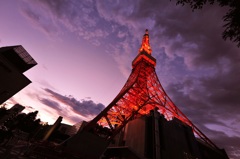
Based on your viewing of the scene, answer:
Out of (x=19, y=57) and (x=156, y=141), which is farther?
(x=19, y=57)

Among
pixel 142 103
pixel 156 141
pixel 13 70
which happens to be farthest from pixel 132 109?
pixel 13 70

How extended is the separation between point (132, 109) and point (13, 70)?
15.5 meters

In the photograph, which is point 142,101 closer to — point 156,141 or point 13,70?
point 156,141

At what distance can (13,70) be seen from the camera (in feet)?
46.7

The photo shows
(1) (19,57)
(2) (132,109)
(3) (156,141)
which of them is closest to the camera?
(3) (156,141)

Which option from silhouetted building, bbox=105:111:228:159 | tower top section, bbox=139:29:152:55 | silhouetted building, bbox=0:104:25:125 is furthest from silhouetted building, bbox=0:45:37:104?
tower top section, bbox=139:29:152:55

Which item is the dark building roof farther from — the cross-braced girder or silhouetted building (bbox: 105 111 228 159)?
silhouetted building (bbox: 105 111 228 159)

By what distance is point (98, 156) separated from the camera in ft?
36.4

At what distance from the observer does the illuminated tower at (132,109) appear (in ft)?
37.7

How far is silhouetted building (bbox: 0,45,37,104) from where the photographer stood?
13.4m

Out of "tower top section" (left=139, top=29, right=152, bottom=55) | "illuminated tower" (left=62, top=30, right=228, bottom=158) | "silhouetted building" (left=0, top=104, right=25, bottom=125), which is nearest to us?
"illuminated tower" (left=62, top=30, right=228, bottom=158)

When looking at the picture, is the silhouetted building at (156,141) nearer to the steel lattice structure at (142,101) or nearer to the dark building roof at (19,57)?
the steel lattice structure at (142,101)

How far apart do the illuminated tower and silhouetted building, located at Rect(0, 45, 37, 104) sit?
30.5 ft

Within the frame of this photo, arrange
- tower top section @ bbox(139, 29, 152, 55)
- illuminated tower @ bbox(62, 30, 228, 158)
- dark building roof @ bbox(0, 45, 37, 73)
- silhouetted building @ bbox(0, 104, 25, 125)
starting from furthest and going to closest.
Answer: tower top section @ bbox(139, 29, 152, 55), silhouetted building @ bbox(0, 104, 25, 125), dark building roof @ bbox(0, 45, 37, 73), illuminated tower @ bbox(62, 30, 228, 158)
